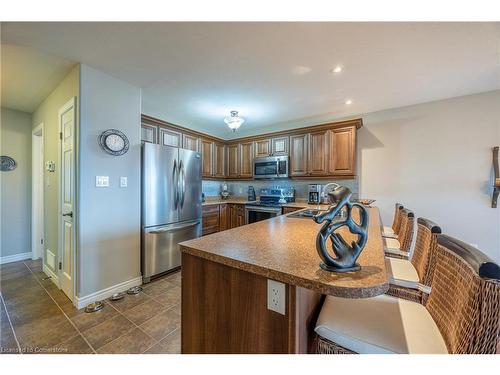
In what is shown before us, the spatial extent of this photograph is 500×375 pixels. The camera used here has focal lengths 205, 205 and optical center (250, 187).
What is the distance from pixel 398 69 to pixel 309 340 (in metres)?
2.70

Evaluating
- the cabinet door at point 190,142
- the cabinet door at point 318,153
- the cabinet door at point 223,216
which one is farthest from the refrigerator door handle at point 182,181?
the cabinet door at point 318,153

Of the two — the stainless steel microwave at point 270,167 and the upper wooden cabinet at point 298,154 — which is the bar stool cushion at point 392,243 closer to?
the upper wooden cabinet at point 298,154

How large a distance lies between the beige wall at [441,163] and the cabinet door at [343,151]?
0.43 metres

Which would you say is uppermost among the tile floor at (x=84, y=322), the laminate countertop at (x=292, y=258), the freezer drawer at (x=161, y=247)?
the laminate countertop at (x=292, y=258)

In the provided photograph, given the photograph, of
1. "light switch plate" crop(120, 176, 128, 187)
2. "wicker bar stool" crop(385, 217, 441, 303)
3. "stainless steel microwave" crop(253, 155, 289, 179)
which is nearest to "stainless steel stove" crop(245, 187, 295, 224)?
"stainless steel microwave" crop(253, 155, 289, 179)

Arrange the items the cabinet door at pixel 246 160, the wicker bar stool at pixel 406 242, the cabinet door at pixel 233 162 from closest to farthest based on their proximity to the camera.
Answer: the wicker bar stool at pixel 406 242
the cabinet door at pixel 246 160
the cabinet door at pixel 233 162

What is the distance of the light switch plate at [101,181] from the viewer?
2.18 metres

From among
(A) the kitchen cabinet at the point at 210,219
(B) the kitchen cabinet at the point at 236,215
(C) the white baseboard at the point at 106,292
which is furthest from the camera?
(B) the kitchen cabinet at the point at 236,215

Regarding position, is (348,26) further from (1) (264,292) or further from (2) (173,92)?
(2) (173,92)

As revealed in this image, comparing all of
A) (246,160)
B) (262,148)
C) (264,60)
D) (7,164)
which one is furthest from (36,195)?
(264,60)

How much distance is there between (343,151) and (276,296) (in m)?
3.19

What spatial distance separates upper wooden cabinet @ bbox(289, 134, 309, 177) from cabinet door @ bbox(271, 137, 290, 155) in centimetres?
11

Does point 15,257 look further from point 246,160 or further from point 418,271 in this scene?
point 418,271

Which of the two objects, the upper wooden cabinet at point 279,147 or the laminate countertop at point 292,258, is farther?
the upper wooden cabinet at point 279,147
